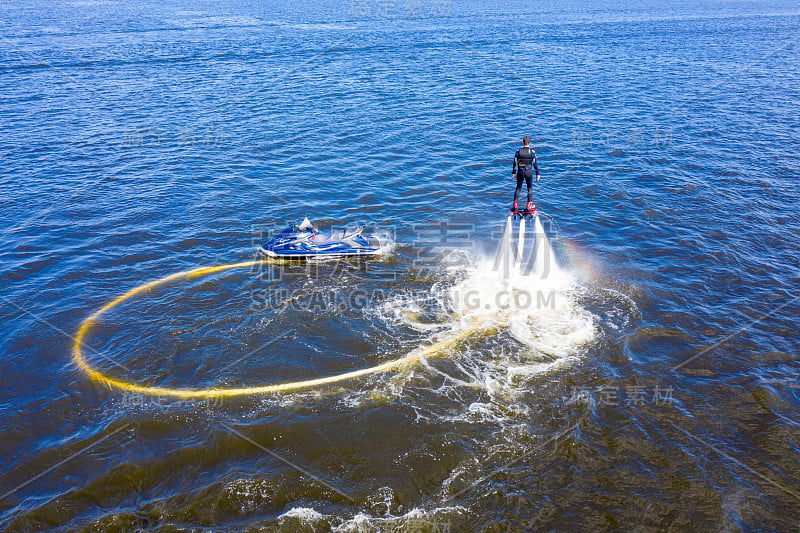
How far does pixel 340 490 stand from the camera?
14398 millimetres

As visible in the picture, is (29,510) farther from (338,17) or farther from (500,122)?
(338,17)

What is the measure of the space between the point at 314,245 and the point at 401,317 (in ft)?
21.0

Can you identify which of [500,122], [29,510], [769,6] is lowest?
[29,510]

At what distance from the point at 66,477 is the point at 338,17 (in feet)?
360

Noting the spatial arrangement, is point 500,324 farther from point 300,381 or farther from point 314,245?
point 314,245

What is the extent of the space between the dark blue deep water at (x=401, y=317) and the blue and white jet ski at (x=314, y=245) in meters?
0.78

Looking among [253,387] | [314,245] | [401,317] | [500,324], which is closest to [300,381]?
[253,387]

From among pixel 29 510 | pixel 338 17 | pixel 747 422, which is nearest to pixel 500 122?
pixel 747 422

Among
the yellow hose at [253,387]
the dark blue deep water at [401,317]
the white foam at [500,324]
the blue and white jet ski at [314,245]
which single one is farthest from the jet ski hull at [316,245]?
the yellow hose at [253,387]

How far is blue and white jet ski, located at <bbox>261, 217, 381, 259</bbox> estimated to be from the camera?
25.3 metres

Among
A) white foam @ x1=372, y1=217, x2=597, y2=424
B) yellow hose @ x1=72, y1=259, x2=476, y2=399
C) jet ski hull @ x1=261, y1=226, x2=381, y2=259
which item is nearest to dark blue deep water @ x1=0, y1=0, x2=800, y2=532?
white foam @ x1=372, y1=217, x2=597, y2=424

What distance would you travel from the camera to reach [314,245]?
25.3 meters

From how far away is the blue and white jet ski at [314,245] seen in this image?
83.1 ft

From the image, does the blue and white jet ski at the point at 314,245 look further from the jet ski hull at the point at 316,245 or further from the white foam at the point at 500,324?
the white foam at the point at 500,324
